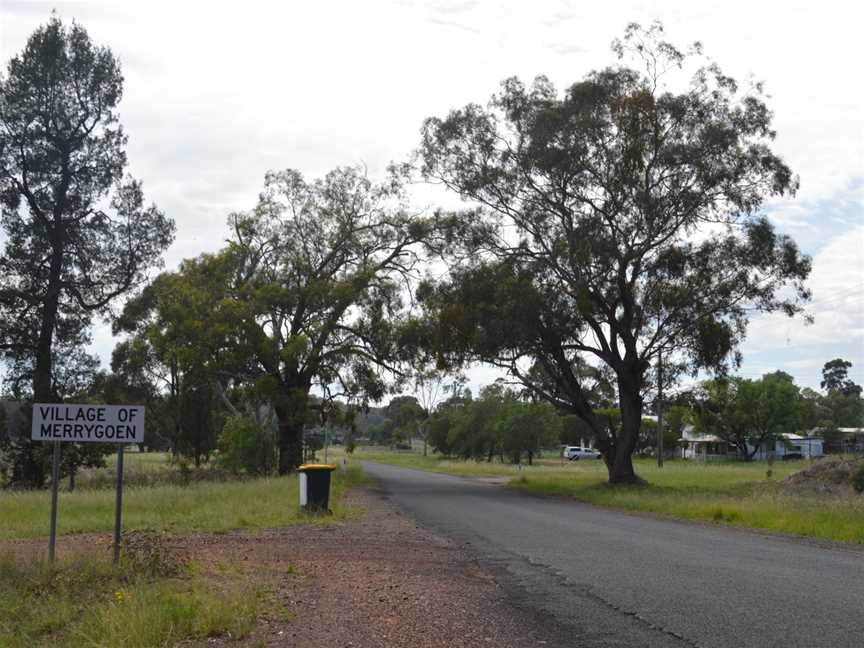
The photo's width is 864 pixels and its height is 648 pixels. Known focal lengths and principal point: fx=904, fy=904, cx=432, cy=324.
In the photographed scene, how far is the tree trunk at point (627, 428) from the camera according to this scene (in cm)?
3381

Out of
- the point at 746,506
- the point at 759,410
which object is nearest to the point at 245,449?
the point at 746,506

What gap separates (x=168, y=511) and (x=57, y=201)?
25.0 m

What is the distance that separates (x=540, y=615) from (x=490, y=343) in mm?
23913

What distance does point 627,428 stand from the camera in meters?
34.3

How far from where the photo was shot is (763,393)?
86062 mm

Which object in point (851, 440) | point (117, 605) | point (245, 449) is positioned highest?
point (851, 440)

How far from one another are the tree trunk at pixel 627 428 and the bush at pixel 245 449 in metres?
16.0

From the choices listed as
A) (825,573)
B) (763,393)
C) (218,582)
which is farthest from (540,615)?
(763,393)

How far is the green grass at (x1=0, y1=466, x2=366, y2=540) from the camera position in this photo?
53.5ft

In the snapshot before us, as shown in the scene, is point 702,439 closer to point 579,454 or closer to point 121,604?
point 579,454

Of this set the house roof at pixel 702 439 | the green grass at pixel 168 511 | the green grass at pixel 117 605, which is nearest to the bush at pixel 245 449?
the green grass at pixel 168 511

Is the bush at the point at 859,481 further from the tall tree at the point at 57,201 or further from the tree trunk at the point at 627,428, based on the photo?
the tall tree at the point at 57,201

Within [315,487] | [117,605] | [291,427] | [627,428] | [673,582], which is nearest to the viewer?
[117,605]

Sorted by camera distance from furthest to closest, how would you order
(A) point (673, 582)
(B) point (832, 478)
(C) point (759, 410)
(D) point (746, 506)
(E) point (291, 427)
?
(C) point (759, 410) → (E) point (291, 427) → (B) point (832, 478) → (D) point (746, 506) → (A) point (673, 582)
